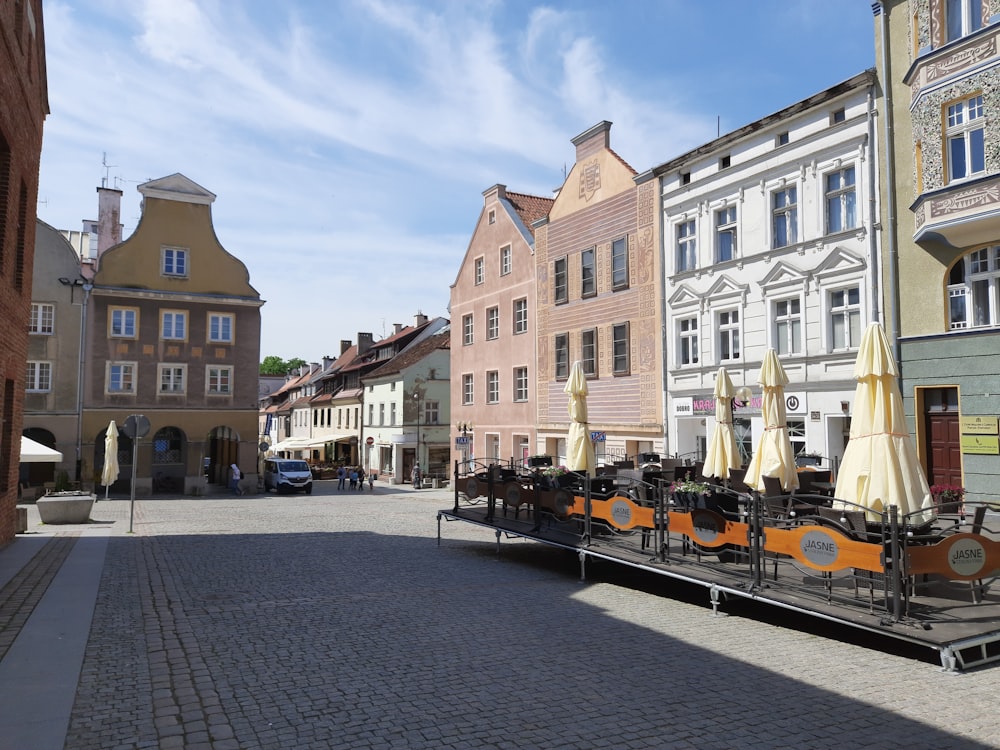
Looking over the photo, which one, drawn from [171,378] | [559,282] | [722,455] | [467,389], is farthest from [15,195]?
A: [467,389]

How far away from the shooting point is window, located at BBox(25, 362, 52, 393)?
34.2 m

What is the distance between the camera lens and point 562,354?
29578 mm

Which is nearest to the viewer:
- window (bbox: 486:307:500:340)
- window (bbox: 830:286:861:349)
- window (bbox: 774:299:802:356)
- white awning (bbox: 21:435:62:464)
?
window (bbox: 830:286:861:349)

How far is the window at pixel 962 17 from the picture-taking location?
16.1 m

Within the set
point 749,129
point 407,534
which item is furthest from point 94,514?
point 749,129

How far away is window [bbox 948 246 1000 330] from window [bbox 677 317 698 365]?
7.80 meters

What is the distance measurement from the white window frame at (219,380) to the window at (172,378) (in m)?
1.18

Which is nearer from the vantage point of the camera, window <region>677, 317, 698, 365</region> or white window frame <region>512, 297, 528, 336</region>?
window <region>677, 317, 698, 365</region>

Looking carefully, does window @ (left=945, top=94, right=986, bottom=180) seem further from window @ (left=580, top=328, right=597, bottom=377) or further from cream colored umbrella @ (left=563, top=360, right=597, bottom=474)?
window @ (left=580, top=328, right=597, bottom=377)

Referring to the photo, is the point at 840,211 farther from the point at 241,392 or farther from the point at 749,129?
the point at 241,392

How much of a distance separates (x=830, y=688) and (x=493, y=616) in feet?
13.6

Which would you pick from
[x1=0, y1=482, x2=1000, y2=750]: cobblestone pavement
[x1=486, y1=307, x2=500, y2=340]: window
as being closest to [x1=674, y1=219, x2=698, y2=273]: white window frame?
[x1=486, y1=307, x2=500, y2=340]: window

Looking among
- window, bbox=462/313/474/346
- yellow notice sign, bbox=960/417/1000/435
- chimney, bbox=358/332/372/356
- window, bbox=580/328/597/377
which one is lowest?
yellow notice sign, bbox=960/417/1000/435

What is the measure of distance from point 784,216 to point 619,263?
686 cm
